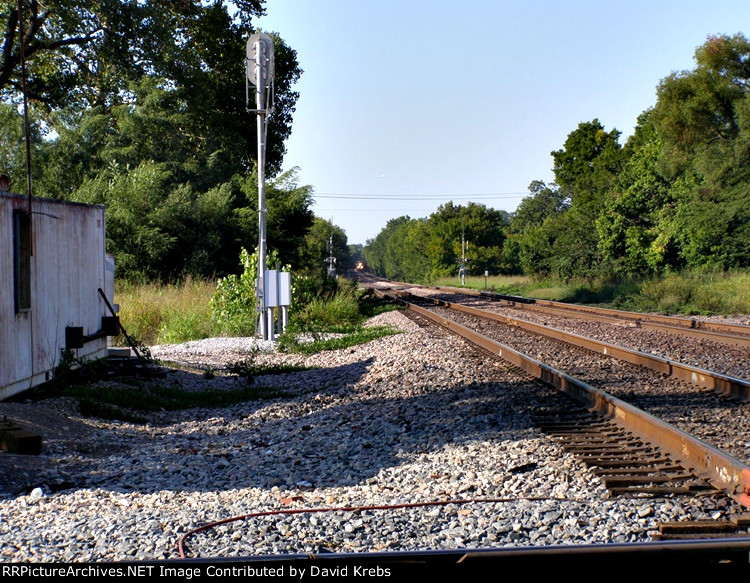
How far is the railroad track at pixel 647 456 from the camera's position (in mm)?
4824

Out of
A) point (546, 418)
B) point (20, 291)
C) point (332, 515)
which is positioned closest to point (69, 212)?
point (20, 291)

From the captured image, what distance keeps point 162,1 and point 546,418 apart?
19162mm

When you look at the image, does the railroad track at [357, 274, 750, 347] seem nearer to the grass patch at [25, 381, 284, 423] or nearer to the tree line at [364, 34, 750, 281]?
the grass patch at [25, 381, 284, 423]

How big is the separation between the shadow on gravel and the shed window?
215cm

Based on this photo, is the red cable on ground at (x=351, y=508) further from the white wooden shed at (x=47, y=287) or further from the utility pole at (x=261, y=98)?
the utility pole at (x=261, y=98)

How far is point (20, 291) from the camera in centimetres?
880

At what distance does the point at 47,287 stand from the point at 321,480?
5.77 meters

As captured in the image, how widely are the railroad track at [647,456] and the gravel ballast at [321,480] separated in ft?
0.57

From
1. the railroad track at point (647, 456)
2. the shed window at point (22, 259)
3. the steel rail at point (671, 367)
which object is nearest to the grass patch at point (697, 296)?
the steel rail at point (671, 367)

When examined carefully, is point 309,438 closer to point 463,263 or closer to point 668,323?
point 668,323

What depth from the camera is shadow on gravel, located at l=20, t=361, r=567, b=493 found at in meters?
5.67

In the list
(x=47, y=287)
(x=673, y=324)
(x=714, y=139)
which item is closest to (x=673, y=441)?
(x=47, y=287)

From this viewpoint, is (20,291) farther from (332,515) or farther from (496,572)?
(496,572)

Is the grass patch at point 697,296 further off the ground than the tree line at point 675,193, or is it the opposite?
the tree line at point 675,193
